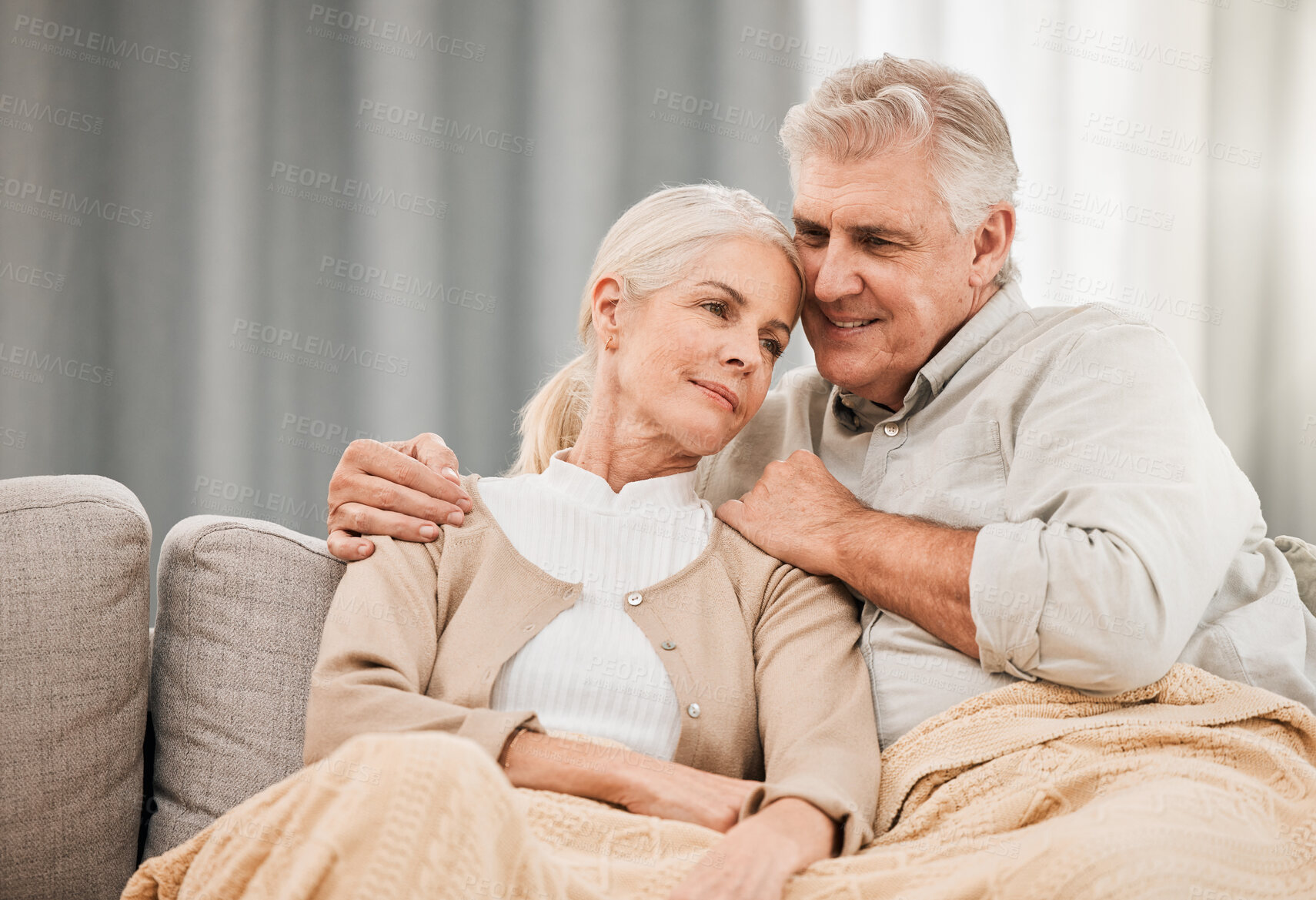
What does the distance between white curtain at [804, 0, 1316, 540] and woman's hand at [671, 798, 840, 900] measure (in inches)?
85.1

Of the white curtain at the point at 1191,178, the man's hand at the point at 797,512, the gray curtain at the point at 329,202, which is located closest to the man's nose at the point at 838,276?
the man's hand at the point at 797,512

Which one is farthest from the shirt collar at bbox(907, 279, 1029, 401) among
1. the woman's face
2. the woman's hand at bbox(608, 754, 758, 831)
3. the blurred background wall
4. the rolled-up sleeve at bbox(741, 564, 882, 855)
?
the blurred background wall

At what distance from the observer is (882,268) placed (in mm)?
1626

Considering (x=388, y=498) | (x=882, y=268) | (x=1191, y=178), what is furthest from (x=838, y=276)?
(x=1191, y=178)

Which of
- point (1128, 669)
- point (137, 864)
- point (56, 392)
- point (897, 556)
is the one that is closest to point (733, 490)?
point (897, 556)

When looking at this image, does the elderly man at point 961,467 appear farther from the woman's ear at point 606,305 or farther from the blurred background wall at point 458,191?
the blurred background wall at point 458,191

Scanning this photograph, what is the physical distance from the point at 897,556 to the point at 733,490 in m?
0.45

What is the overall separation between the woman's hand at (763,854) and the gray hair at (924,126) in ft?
3.04

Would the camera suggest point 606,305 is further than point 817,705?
Yes

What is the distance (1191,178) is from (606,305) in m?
2.02

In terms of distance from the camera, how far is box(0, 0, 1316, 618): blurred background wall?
9.55ft

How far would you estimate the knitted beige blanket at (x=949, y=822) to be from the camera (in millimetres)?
919

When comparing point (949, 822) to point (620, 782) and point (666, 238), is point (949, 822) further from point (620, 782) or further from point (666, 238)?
point (666, 238)

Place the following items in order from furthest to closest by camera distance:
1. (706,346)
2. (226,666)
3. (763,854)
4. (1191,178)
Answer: (1191,178)
(706,346)
(226,666)
(763,854)
